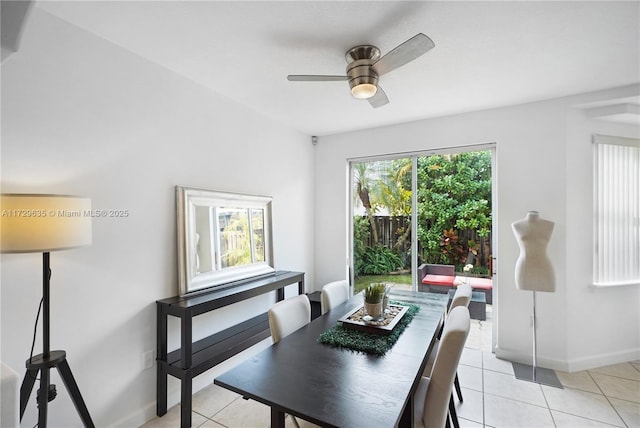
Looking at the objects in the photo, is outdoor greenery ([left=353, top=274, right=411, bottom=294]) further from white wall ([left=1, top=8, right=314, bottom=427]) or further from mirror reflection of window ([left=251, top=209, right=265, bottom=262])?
white wall ([left=1, top=8, right=314, bottom=427])

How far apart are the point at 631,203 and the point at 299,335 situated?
11.9 ft

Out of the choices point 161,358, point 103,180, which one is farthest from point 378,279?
point 103,180

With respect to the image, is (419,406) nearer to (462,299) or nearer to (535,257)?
(462,299)

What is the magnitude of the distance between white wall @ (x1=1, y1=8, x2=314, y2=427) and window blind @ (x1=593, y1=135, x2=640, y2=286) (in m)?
3.71

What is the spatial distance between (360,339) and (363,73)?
1.69m

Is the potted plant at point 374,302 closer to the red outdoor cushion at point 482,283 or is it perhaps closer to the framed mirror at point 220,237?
the framed mirror at point 220,237

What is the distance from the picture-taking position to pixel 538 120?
2.93 meters

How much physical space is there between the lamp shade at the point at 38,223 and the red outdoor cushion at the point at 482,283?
3.62 metres

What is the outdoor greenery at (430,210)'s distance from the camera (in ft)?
10.9

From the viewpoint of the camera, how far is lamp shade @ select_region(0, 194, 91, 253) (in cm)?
127

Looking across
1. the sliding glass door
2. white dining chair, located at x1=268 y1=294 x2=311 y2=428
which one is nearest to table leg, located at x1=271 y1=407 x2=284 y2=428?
white dining chair, located at x1=268 y1=294 x2=311 y2=428

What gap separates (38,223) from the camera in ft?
4.33

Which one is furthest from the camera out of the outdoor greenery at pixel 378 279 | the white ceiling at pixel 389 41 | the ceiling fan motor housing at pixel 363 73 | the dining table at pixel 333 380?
the outdoor greenery at pixel 378 279

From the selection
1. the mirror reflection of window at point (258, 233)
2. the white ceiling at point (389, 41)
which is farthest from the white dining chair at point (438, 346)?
the mirror reflection of window at point (258, 233)
